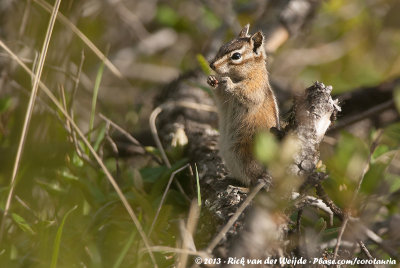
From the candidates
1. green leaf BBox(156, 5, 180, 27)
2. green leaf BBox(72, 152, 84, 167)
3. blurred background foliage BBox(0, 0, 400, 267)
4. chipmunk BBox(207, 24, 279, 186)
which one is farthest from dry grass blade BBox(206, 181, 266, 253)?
green leaf BBox(156, 5, 180, 27)

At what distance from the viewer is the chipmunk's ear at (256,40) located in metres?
3.20

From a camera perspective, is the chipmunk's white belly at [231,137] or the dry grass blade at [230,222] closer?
the dry grass blade at [230,222]

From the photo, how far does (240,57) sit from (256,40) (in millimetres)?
178

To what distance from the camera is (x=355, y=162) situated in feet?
6.73

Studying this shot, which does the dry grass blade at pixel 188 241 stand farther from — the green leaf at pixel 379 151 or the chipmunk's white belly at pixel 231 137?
the green leaf at pixel 379 151

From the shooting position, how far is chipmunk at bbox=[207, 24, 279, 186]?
2.81 metres

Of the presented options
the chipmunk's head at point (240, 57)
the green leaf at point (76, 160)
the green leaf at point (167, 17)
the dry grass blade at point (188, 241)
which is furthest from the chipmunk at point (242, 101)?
the green leaf at point (167, 17)

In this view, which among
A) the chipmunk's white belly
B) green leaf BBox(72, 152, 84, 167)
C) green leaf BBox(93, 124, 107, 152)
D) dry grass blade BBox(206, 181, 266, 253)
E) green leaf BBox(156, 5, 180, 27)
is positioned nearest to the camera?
dry grass blade BBox(206, 181, 266, 253)

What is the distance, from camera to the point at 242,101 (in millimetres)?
3076

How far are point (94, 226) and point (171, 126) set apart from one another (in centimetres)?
128

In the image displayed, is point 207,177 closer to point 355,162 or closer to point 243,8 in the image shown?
point 355,162

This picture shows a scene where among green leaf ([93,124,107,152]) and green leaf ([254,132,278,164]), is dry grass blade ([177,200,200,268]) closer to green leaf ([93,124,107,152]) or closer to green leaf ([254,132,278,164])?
green leaf ([254,132,278,164])

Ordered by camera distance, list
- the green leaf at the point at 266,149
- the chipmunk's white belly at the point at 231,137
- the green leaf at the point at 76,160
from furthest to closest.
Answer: the green leaf at the point at 76,160 < the chipmunk's white belly at the point at 231,137 < the green leaf at the point at 266,149

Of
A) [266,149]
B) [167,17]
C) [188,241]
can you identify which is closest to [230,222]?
[188,241]
